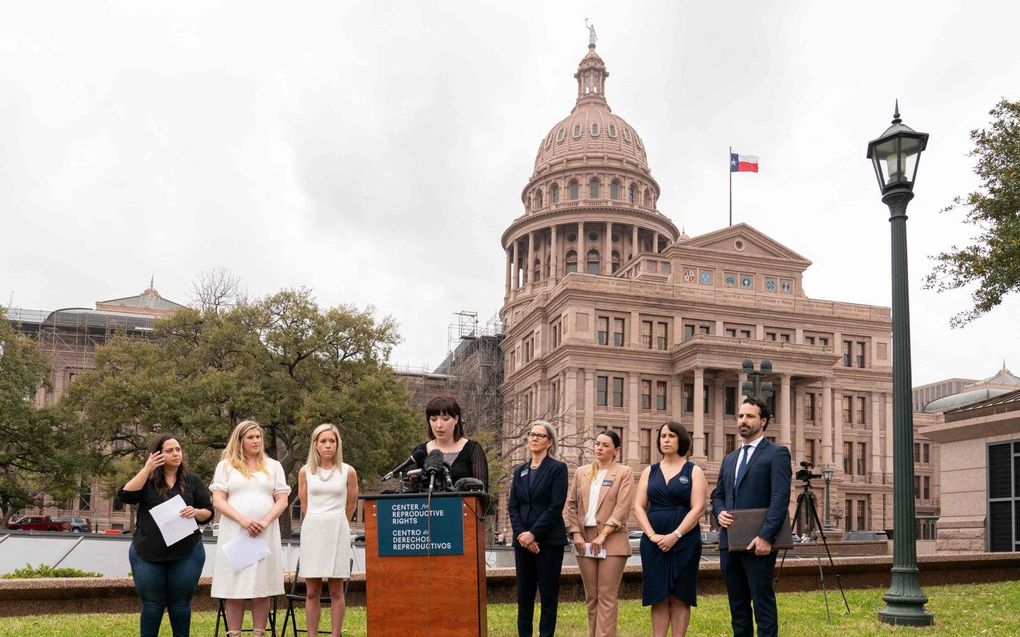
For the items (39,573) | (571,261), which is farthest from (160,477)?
(571,261)

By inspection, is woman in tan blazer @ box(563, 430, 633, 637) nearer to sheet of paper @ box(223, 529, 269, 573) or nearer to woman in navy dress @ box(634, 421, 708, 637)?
woman in navy dress @ box(634, 421, 708, 637)

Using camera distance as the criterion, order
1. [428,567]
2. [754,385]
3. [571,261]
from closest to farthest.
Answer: [428,567] → [754,385] → [571,261]

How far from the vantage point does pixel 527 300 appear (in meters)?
91.6

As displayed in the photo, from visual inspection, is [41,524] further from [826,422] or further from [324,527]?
[324,527]

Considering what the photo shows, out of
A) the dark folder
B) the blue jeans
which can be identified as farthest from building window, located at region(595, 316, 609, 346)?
the blue jeans

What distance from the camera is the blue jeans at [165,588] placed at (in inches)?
316

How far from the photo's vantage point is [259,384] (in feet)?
126

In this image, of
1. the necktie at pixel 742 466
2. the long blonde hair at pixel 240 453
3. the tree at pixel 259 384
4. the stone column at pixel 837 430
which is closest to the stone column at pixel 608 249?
the stone column at pixel 837 430

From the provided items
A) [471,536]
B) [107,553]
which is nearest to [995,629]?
[471,536]

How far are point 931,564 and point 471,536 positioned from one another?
12.0 metres

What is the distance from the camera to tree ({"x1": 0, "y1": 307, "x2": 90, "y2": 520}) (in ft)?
125

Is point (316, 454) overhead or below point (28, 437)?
overhead

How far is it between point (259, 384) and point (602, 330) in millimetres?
33990

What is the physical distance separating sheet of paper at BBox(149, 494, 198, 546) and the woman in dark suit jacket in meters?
2.69
